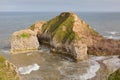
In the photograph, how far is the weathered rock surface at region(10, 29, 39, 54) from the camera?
5366 cm

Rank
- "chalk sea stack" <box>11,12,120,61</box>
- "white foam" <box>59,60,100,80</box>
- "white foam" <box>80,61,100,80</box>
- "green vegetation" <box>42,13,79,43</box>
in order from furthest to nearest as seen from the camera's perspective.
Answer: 1. "green vegetation" <box>42,13,79,43</box>
2. "chalk sea stack" <box>11,12,120,61</box>
3. "white foam" <box>80,61,100,80</box>
4. "white foam" <box>59,60,100,80</box>

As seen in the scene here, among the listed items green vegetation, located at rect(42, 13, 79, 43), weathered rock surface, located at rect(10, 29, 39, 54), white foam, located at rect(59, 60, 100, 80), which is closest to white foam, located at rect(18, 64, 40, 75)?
white foam, located at rect(59, 60, 100, 80)

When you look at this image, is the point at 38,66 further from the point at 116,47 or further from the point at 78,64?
the point at 116,47

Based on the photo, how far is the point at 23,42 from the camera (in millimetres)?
54250

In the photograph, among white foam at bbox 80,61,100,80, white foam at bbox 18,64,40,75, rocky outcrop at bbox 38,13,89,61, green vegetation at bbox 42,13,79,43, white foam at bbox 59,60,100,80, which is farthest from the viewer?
green vegetation at bbox 42,13,79,43

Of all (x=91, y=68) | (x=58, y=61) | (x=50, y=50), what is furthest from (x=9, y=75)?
(x=50, y=50)

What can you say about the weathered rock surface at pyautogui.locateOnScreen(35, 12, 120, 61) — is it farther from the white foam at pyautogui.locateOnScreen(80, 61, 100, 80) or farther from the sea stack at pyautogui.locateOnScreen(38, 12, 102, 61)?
the white foam at pyautogui.locateOnScreen(80, 61, 100, 80)

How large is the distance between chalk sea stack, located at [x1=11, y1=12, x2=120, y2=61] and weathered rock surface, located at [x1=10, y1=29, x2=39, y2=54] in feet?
0.65

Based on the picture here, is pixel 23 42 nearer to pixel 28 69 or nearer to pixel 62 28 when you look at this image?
pixel 62 28

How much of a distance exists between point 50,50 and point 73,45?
819cm

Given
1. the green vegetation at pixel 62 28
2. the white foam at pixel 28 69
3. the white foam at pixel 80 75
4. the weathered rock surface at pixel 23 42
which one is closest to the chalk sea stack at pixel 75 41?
the green vegetation at pixel 62 28

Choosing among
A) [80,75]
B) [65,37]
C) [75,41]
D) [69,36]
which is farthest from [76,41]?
[80,75]

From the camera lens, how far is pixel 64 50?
49531mm

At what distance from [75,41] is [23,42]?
41.1 feet
